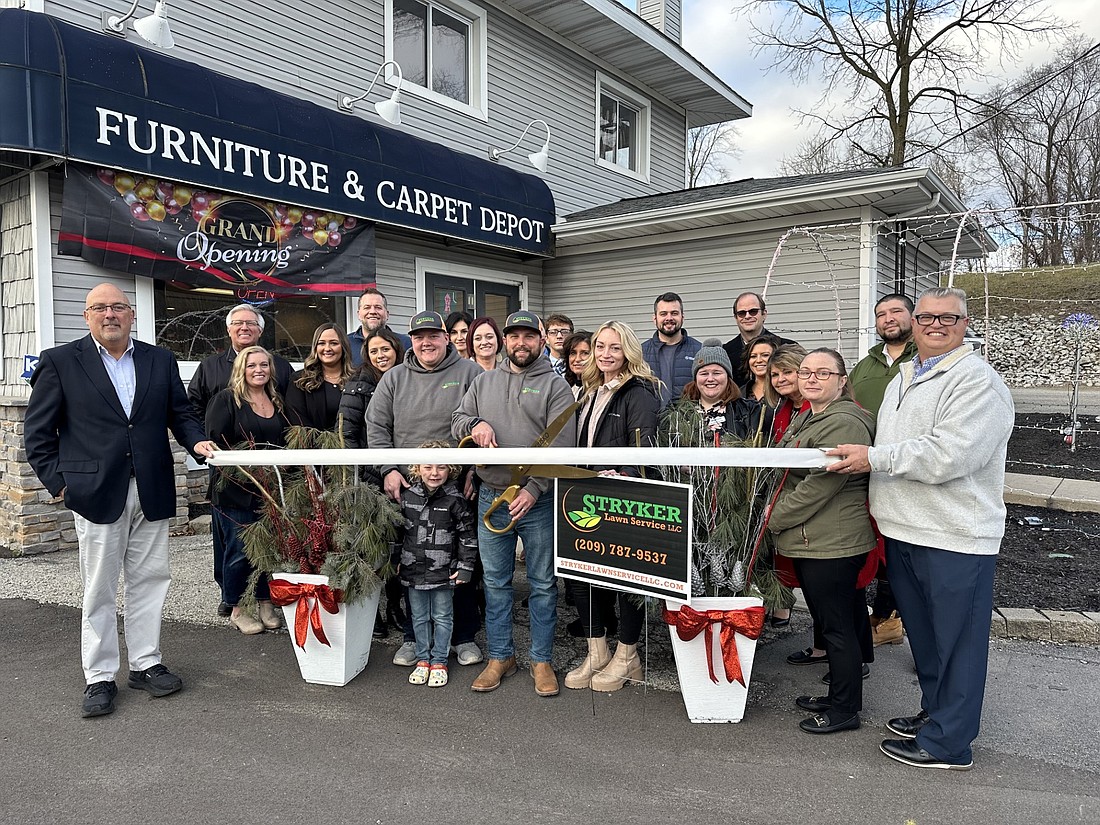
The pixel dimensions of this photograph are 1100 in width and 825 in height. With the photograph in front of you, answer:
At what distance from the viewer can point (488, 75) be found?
33.5 feet

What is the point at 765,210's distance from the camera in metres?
9.05

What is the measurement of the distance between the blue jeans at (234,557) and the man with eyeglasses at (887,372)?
12.0 ft

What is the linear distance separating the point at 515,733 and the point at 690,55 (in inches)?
489

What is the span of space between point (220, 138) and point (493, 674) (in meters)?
5.46

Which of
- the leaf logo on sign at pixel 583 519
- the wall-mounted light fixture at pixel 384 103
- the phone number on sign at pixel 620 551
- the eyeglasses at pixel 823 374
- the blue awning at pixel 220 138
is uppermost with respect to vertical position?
the wall-mounted light fixture at pixel 384 103

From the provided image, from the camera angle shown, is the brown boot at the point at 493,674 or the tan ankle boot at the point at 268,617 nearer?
the brown boot at the point at 493,674

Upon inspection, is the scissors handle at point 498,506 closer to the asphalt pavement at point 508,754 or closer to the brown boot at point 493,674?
the brown boot at point 493,674

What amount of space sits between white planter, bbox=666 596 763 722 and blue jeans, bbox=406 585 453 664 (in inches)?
48.1

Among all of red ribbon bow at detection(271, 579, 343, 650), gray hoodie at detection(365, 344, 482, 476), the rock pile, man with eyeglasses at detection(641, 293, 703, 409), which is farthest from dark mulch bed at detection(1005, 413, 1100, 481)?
the rock pile

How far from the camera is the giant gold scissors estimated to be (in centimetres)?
343

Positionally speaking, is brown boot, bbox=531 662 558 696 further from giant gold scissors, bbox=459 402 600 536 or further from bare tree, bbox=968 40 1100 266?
bare tree, bbox=968 40 1100 266

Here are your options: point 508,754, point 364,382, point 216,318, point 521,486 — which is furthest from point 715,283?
point 508,754

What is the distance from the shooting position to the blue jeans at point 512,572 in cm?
364

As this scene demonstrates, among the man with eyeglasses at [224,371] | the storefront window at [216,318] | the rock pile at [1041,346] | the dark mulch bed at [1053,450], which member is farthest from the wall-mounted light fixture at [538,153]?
the rock pile at [1041,346]
